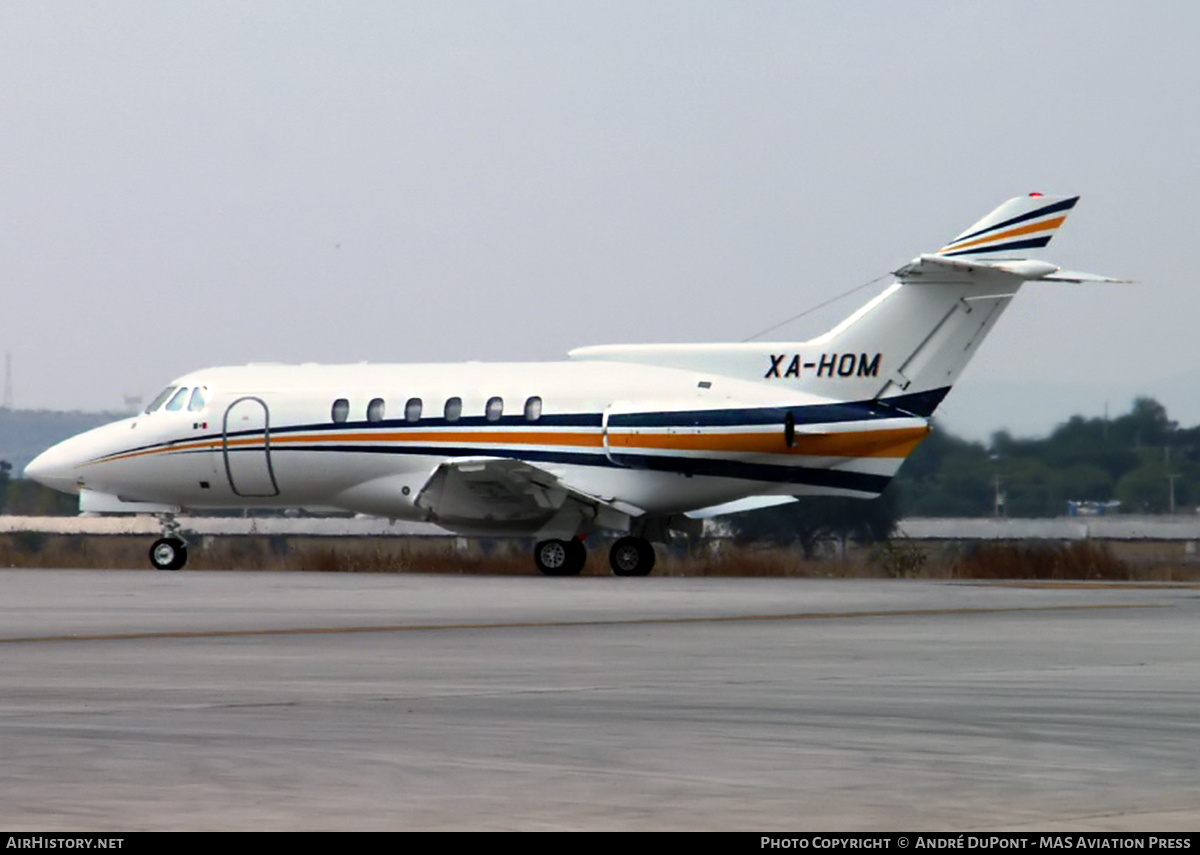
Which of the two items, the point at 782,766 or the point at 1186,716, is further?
the point at 1186,716

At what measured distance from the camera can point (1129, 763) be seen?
35.7ft

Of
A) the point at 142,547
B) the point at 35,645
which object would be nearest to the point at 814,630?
the point at 35,645

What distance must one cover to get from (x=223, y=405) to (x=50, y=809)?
3193 cm

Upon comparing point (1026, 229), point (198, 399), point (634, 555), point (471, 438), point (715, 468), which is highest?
point (1026, 229)

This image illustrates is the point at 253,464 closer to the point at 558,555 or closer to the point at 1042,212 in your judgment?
the point at 558,555

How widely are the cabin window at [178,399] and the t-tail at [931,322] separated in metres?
11.4

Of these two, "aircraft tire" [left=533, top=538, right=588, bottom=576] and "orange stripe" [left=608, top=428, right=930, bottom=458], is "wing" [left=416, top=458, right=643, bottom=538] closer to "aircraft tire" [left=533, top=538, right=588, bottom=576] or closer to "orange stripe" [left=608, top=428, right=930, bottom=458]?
"aircraft tire" [left=533, top=538, right=588, bottom=576]

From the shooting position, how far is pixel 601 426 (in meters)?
37.6

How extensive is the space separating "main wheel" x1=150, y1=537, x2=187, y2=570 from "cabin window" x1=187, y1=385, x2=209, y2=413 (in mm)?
2473

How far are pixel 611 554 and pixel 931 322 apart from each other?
21.8 ft

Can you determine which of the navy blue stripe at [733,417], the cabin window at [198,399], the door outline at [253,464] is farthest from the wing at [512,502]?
the cabin window at [198,399]

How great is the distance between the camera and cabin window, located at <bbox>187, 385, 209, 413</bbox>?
4100 centimetres

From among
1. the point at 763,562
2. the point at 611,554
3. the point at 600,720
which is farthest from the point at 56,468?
the point at 600,720
